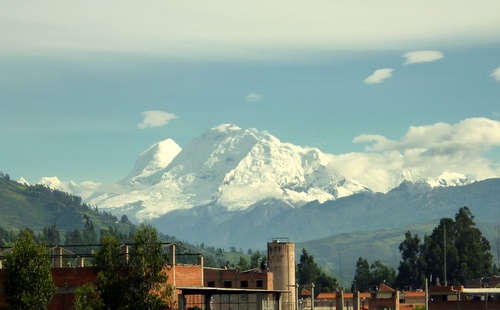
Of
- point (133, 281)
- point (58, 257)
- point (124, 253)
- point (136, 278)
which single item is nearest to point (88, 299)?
point (133, 281)

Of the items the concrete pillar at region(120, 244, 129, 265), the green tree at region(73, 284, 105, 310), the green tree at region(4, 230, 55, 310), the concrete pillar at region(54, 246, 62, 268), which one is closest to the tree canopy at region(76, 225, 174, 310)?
the green tree at region(73, 284, 105, 310)

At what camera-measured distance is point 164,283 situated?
393ft

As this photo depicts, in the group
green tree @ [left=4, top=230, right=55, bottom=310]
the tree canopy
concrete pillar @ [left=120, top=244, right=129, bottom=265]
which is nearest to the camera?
the tree canopy

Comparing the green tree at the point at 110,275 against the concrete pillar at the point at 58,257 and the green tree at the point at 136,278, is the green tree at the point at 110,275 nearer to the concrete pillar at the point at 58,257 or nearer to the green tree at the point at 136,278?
the green tree at the point at 136,278

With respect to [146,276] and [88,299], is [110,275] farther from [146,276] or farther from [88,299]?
[146,276]

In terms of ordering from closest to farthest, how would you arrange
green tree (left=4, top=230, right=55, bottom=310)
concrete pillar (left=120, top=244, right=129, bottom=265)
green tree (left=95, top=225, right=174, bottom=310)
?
green tree (left=95, top=225, right=174, bottom=310), green tree (left=4, top=230, right=55, bottom=310), concrete pillar (left=120, top=244, right=129, bottom=265)

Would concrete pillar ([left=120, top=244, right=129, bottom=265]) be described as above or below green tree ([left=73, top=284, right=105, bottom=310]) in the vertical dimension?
above

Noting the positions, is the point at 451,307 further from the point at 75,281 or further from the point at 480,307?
the point at 75,281

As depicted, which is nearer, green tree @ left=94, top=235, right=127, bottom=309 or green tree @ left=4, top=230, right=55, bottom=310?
green tree @ left=94, top=235, right=127, bottom=309

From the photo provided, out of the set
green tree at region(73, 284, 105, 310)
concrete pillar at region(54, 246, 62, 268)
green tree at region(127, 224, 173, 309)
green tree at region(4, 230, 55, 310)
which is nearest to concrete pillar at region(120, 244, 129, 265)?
green tree at region(127, 224, 173, 309)

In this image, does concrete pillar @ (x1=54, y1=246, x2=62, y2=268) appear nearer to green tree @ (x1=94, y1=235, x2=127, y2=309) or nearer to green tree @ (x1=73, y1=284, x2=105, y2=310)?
green tree @ (x1=94, y1=235, x2=127, y2=309)

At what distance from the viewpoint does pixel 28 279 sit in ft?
395

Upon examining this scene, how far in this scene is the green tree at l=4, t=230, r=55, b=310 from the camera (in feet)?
394

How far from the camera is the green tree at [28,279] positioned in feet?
394
